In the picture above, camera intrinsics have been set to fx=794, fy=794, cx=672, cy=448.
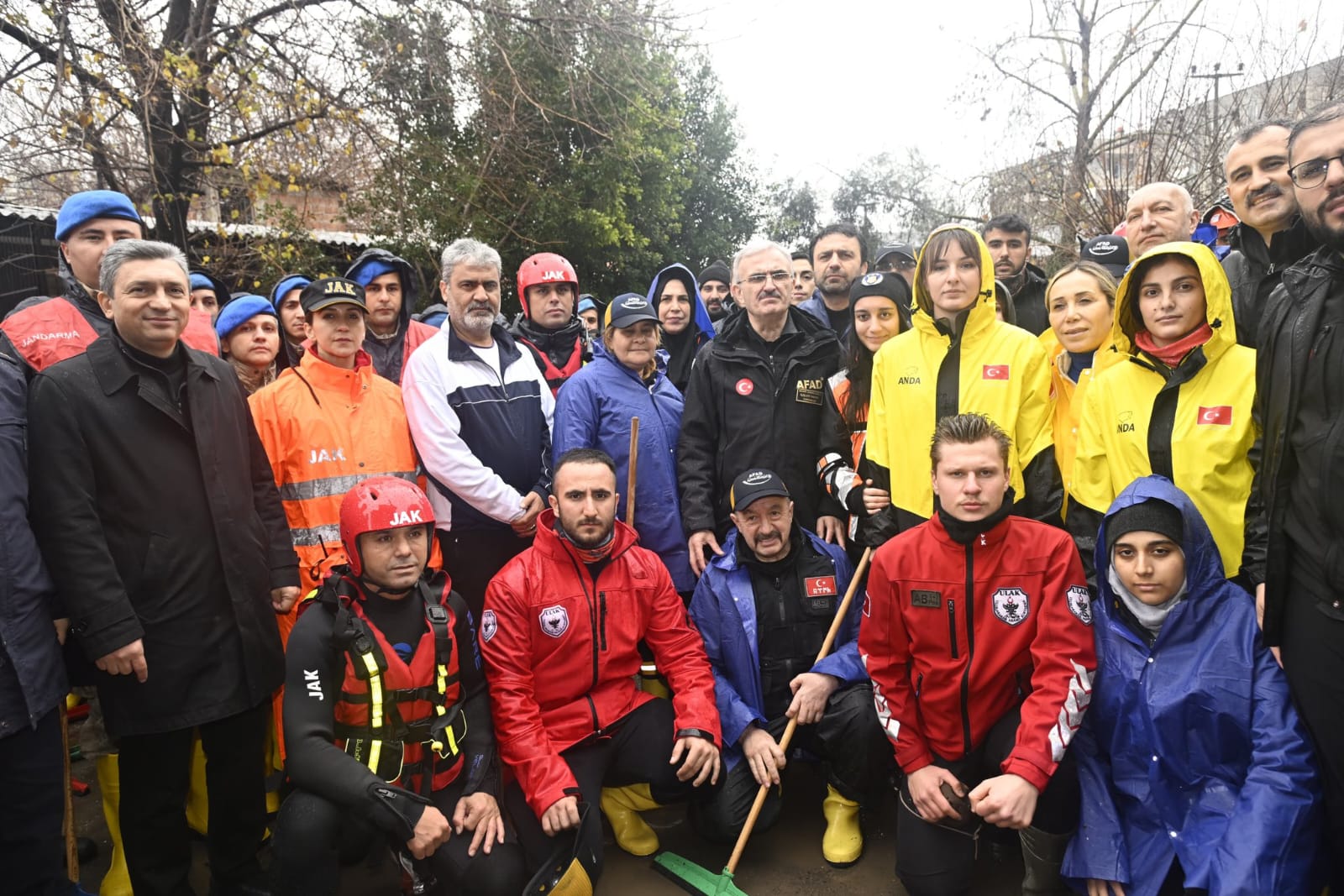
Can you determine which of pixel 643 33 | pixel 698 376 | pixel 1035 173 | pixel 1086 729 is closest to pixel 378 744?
pixel 698 376

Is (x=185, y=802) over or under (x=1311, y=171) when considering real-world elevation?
under

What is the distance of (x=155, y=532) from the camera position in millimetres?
2863

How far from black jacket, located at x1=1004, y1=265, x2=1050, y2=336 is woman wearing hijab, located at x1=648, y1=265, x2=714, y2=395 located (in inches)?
77.6

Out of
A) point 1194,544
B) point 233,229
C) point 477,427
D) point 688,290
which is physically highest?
point 233,229

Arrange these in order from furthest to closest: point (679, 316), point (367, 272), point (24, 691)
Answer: point (679, 316)
point (367, 272)
point (24, 691)

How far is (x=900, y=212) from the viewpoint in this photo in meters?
22.9

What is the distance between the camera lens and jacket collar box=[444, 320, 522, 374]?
399cm

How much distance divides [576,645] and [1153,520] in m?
2.25

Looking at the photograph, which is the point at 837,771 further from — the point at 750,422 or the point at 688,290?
the point at 688,290

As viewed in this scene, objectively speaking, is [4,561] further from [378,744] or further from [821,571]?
[821,571]

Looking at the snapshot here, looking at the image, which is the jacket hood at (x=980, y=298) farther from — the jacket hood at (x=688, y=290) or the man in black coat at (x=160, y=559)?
the man in black coat at (x=160, y=559)

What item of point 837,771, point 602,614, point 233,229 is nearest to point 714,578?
point 602,614

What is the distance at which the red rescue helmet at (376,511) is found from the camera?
2.97 meters

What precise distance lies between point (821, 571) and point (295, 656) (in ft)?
7.33
